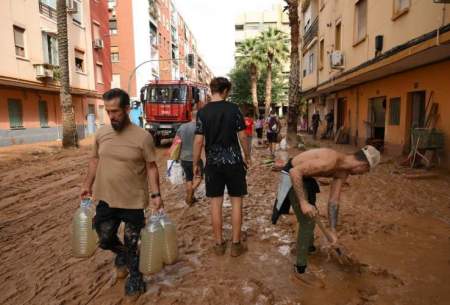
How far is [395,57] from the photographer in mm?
9094

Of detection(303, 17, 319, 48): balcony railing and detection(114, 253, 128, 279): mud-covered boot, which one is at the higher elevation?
detection(303, 17, 319, 48): balcony railing

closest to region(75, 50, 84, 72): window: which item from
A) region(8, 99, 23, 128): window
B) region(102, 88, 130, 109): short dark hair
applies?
region(8, 99, 23, 128): window

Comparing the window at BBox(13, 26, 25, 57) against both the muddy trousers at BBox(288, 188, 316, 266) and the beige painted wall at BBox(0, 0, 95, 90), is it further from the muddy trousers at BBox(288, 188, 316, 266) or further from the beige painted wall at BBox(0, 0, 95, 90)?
the muddy trousers at BBox(288, 188, 316, 266)

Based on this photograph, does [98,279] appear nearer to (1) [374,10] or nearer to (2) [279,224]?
(2) [279,224]

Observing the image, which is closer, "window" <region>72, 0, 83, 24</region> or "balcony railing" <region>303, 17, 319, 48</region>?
"balcony railing" <region>303, 17, 319, 48</region>

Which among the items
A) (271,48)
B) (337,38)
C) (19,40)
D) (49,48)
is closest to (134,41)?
(271,48)

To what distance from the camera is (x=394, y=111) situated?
12.2 meters

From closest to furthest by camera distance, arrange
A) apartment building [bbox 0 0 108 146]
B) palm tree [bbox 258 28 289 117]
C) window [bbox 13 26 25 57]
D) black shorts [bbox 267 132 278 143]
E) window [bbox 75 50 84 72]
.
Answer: black shorts [bbox 267 132 278 143] → apartment building [bbox 0 0 108 146] → window [bbox 13 26 25 57] → window [bbox 75 50 84 72] → palm tree [bbox 258 28 289 117]

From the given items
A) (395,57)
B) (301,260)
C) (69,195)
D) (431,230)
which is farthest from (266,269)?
(395,57)

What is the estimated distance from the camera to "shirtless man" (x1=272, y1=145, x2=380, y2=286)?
3.04 meters

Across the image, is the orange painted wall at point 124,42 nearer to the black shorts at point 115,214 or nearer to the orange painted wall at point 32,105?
the orange painted wall at point 32,105

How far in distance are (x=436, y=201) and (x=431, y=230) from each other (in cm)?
173

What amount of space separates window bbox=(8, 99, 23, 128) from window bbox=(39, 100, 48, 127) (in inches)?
70.3

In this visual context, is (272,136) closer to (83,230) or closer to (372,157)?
(372,157)
